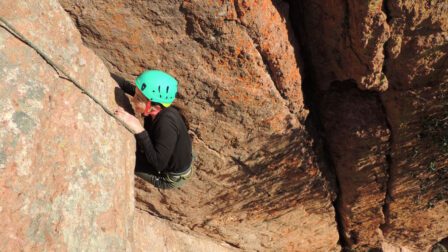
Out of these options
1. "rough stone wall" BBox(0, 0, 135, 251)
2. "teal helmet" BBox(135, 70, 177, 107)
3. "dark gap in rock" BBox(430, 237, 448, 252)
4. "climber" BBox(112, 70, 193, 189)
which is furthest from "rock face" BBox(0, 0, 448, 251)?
"dark gap in rock" BBox(430, 237, 448, 252)

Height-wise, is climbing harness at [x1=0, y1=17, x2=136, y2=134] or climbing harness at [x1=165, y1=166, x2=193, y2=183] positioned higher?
climbing harness at [x1=0, y1=17, x2=136, y2=134]

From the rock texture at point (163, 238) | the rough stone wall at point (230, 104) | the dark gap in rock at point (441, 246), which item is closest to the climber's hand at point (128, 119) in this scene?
the rough stone wall at point (230, 104)

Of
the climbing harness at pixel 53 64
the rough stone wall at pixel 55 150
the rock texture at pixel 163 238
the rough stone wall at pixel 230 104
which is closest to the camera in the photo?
the rough stone wall at pixel 55 150

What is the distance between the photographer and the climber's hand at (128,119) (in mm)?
3916

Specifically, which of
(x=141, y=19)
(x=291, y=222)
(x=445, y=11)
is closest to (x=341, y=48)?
(x=445, y=11)

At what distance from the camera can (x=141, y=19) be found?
3.96m

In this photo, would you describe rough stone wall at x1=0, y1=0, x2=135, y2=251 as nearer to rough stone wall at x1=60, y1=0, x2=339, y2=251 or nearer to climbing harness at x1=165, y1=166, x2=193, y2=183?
rough stone wall at x1=60, y1=0, x2=339, y2=251

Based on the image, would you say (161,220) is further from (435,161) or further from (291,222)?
(435,161)

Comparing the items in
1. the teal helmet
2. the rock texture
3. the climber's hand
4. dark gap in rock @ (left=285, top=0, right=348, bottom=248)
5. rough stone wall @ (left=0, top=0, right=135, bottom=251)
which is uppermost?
dark gap in rock @ (left=285, top=0, right=348, bottom=248)

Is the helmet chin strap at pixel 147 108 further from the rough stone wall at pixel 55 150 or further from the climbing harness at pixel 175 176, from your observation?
the climbing harness at pixel 175 176

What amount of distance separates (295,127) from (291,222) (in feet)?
7.42

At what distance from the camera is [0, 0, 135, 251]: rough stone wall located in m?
2.74

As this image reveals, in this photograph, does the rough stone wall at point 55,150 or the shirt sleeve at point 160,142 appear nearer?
the rough stone wall at point 55,150

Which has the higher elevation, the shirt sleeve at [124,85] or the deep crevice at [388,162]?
the deep crevice at [388,162]
